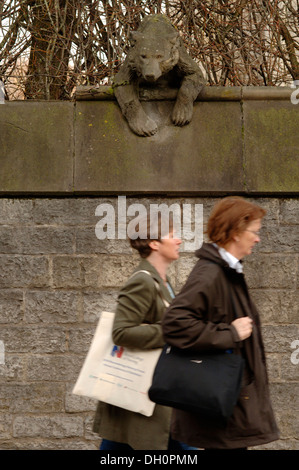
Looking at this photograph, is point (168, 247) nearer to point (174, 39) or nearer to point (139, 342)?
point (139, 342)

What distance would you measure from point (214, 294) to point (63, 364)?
2.41 meters

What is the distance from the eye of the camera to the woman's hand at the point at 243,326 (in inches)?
109

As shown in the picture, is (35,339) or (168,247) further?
(35,339)

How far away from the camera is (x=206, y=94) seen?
5.13m

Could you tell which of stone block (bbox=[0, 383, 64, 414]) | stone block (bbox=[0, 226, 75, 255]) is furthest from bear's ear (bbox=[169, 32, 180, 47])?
stone block (bbox=[0, 383, 64, 414])

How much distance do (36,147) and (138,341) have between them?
2.32 m

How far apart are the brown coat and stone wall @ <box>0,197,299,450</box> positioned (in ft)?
7.04

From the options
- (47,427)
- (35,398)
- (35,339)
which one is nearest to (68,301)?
(35,339)

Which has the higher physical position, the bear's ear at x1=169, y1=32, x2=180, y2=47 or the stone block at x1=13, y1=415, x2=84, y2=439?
the bear's ear at x1=169, y1=32, x2=180, y2=47

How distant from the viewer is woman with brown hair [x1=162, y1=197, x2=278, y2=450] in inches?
109

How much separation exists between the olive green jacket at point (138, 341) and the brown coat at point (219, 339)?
0.37 metres

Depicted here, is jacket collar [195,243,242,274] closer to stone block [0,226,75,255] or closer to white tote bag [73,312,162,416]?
white tote bag [73,312,162,416]

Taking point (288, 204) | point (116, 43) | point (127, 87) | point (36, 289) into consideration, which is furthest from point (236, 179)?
point (116, 43)
